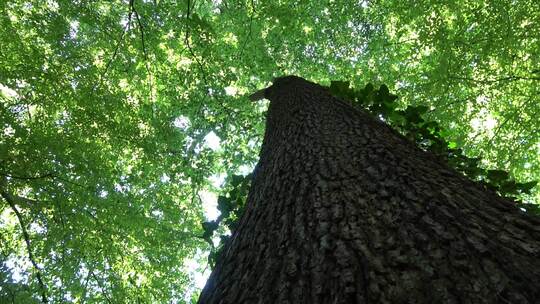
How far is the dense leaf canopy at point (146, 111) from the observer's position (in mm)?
6832

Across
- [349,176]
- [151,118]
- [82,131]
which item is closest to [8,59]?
[82,131]

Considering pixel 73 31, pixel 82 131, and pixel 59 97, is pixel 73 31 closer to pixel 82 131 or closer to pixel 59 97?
pixel 59 97

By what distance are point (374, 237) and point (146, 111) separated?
7766 millimetres

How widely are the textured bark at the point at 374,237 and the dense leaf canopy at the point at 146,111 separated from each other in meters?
5.19

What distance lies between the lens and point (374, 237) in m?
1.41

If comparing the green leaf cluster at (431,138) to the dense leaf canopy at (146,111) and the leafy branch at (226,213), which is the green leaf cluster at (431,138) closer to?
the leafy branch at (226,213)

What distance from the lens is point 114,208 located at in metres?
7.28

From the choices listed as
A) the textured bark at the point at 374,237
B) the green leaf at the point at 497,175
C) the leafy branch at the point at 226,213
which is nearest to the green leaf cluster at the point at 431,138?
the green leaf at the point at 497,175

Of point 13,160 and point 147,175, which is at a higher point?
point 147,175

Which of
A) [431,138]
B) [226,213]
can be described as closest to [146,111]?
[226,213]

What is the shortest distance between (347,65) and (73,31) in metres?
6.95

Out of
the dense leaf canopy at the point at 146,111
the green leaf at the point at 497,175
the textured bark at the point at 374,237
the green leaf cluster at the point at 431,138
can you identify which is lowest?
the textured bark at the point at 374,237

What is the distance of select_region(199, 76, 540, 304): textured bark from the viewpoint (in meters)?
1.11

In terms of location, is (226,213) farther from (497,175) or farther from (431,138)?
(497,175)
